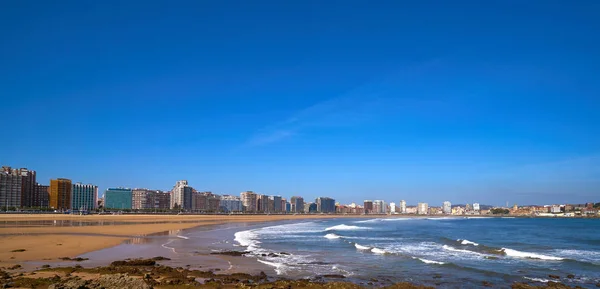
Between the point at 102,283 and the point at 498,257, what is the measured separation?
2302cm

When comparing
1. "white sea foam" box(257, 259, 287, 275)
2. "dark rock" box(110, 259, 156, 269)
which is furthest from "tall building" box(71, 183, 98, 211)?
"white sea foam" box(257, 259, 287, 275)

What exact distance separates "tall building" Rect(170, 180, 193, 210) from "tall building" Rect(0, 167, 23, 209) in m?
73.2

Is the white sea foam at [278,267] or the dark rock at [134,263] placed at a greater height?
the dark rock at [134,263]

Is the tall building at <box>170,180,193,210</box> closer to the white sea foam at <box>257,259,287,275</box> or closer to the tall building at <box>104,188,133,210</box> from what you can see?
the tall building at <box>104,188,133,210</box>

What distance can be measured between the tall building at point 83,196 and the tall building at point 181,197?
127 ft

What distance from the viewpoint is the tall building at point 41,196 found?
129125mm

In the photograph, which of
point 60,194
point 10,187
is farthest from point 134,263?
point 60,194

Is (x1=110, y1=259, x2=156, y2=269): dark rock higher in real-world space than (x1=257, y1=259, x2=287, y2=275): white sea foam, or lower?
higher

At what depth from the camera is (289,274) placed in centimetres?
1736

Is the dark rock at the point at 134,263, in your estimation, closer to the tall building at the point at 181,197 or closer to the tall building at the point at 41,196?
the tall building at the point at 41,196

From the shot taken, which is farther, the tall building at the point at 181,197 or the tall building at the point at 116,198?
the tall building at the point at 181,197

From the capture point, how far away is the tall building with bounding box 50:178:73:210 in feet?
434

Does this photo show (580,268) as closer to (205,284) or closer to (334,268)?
(334,268)

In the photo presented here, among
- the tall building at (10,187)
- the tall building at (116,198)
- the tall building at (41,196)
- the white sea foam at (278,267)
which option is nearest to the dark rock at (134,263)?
the white sea foam at (278,267)
